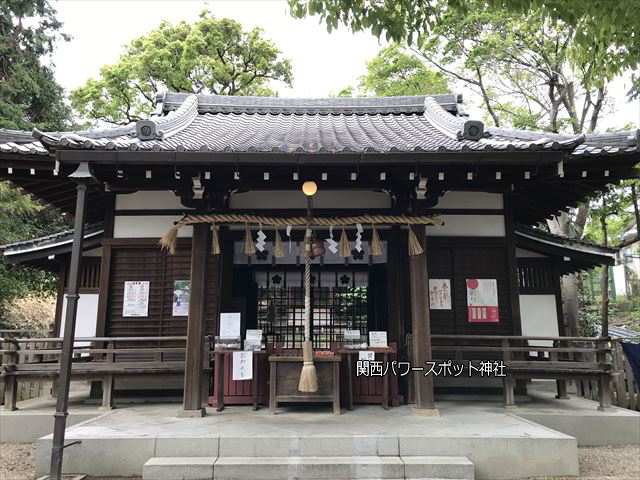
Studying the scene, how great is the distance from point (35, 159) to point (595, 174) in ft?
26.4

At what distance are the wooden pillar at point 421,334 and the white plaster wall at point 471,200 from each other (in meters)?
1.74

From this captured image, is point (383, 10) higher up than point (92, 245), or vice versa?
point (383, 10)

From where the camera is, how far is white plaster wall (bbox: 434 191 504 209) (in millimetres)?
8258

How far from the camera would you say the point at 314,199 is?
8070mm

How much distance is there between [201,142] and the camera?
720 centimetres

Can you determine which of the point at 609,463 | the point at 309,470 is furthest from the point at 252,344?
the point at 609,463

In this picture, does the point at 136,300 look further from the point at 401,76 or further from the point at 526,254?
the point at 401,76

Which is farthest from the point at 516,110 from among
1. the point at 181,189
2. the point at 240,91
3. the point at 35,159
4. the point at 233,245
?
the point at 35,159

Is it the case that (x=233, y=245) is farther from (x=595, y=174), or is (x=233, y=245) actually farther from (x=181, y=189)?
(x=595, y=174)

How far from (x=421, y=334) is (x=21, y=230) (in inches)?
550

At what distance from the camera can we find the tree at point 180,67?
20.6 meters

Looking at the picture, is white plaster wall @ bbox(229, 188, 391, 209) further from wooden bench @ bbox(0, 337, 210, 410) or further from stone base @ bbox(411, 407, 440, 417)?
stone base @ bbox(411, 407, 440, 417)

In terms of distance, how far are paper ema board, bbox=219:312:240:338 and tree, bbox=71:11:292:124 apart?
17056 mm

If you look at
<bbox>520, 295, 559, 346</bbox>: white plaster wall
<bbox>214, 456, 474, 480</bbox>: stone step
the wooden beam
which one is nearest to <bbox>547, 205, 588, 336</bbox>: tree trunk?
<bbox>520, 295, 559, 346</bbox>: white plaster wall
